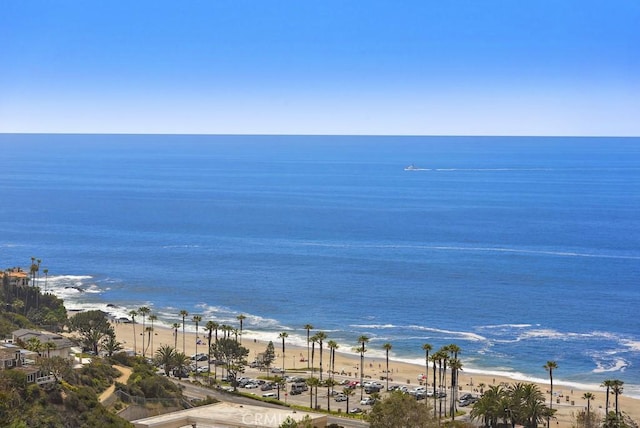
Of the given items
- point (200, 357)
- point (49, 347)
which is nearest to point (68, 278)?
point (200, 357)

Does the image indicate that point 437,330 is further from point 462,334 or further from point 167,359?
point 167,359

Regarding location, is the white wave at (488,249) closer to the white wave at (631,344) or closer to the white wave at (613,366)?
the white wave at (631,344)

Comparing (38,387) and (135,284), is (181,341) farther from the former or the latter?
(38,387)

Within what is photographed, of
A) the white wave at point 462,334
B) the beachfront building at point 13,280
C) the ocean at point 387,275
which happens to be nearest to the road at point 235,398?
the ocean at point 387,275

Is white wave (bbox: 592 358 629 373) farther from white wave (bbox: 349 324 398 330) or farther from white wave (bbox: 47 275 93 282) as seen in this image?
white wave (bbox: 47 275 93 282)

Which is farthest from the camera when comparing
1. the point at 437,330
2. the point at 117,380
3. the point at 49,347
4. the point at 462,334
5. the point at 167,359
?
the point at 437,330

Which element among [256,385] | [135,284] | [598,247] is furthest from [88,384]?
[598,247]
